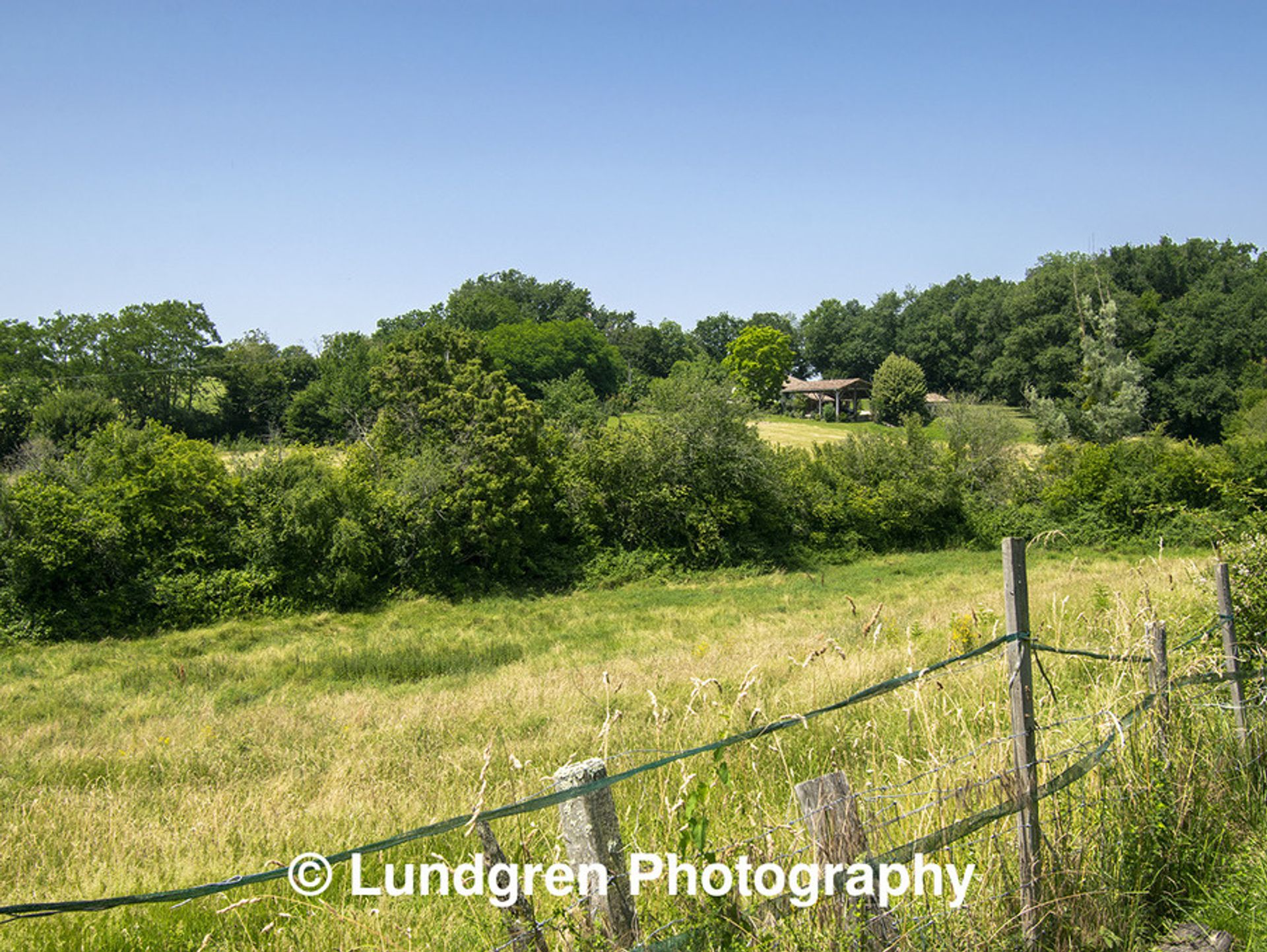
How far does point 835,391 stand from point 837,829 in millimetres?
84844

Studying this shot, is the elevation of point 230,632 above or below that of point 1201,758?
below

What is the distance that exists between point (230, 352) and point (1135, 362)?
189ft

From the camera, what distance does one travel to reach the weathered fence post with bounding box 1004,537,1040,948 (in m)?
3.14

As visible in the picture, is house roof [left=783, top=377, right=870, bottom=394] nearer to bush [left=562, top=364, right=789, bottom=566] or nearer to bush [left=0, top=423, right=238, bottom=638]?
bush [left=562, top=364, right=789, bottom=566]

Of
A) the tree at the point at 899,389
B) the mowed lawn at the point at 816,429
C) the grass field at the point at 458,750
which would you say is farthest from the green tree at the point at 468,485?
the tree at the point at 899,389

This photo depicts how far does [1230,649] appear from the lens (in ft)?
14.3

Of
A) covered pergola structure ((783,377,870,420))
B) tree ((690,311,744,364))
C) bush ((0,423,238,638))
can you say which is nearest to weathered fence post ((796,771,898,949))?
bush ((0,423,238,638))

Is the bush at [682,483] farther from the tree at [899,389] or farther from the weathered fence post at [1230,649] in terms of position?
the tree at [899,389]

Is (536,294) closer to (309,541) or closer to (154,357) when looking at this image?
(154,357)

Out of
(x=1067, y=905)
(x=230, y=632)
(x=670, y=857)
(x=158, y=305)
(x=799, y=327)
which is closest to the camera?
(x=670, y=857)

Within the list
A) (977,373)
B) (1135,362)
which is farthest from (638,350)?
(1135,362)

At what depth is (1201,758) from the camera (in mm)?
4023

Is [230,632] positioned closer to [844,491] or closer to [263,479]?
[263,479]

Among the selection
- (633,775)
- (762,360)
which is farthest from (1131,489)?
(762,360)
